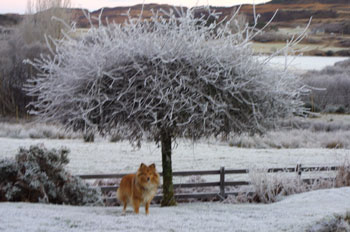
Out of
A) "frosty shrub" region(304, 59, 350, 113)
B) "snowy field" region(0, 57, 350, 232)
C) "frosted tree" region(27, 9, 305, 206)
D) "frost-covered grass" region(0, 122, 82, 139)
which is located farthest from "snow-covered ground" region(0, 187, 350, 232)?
"frosty shrub" region(304, 59, 350, 113)

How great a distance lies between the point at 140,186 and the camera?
10.3 meters

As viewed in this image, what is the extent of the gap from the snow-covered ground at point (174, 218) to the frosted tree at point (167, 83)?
1.76 m

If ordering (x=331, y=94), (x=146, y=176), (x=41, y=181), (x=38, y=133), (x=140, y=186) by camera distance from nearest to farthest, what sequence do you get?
(x=146, y=176), (x=140, y=186), (x=41, y=181), (x=38, y=133), (x=331, y=94)

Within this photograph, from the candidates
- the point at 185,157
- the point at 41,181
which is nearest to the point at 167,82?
the point at 41,181

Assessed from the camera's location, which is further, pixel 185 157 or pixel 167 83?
pixel 185 157

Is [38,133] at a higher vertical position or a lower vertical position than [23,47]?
lower

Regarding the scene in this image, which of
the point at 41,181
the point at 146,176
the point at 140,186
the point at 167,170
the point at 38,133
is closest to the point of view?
the point at 146,176

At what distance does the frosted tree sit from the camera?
1046cm

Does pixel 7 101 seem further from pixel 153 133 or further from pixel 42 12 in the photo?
pixel 153 133

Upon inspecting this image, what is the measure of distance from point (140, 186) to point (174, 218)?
0.94 m

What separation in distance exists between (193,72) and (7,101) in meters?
37.9

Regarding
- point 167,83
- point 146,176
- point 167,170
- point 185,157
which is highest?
point 167,83

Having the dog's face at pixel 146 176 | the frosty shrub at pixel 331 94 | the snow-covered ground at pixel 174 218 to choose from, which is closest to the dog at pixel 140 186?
the dog's face at pixel 146 176

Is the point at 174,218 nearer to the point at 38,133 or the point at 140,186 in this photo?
the point at 140,186
